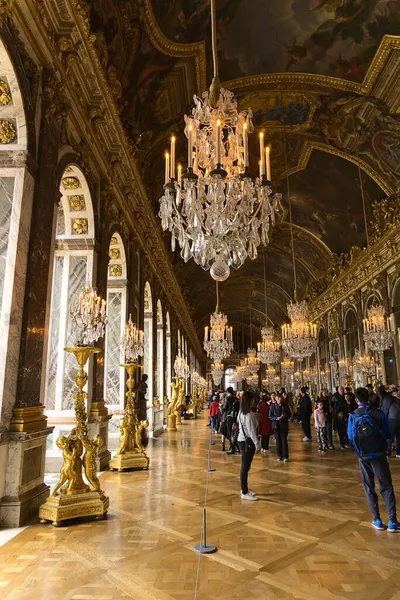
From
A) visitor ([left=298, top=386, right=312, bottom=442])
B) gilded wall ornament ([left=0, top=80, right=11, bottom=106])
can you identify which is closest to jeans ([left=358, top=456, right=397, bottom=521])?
gilded wall ornament ([left=0, top=80, right=11, bottom=106])

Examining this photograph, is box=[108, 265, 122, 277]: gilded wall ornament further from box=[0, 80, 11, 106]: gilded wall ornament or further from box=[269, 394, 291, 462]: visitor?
box=[0, 80, 11, 106]: gilded wall ornament

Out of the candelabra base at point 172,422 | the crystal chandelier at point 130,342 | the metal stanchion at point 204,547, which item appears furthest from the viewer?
the candelabra base at point 172,422

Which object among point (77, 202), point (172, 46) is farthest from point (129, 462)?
point (172, 46)

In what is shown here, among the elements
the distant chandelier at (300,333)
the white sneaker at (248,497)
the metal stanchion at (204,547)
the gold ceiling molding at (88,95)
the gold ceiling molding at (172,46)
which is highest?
the gold ceiling molding at (172,46)

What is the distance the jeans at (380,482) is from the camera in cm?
387

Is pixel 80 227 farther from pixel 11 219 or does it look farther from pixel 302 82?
pixel 302 82

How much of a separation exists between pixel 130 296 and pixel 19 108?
5629 mm

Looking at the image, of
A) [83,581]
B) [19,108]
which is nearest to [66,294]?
[19,108]

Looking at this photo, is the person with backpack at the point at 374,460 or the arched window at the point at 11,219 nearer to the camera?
the person with backpack at the point at 374,460

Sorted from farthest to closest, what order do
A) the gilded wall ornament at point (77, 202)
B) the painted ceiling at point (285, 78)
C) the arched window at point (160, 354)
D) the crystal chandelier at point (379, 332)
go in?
the arched window at point (160, 354), the crystal chandelier at point (379, 332), the painted ceiling at point (285, 78), the gilded wall ornament at point (77, 202)

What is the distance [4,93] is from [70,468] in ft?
13.9

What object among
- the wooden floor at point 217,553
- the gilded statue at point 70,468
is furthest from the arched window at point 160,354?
the gilded statue at point 70,468

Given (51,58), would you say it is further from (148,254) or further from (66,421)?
(148,254)

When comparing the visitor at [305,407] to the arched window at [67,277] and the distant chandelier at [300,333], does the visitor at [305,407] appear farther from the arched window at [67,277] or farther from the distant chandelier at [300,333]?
the arched window at [67,277]
